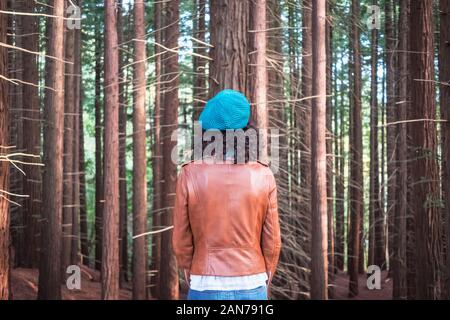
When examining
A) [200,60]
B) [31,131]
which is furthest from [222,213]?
[31,131]

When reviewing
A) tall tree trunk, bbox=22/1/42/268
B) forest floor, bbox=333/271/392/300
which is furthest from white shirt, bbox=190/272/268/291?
forest floor, bbox=333/271/392/300

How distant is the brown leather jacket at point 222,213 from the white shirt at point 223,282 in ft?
0.11

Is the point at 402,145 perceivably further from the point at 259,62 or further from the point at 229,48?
the point at 229,48

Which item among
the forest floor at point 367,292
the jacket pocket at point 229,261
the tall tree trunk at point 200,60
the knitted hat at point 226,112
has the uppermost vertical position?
the tall tree trunk at point 200,60

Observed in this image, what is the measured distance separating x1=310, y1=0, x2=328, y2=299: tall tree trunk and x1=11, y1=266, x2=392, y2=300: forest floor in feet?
6.11

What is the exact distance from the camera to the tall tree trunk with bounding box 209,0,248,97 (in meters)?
6.52

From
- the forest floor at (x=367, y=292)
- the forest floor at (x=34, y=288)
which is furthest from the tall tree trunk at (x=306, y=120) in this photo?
the forest floor at (x=34, y=288)

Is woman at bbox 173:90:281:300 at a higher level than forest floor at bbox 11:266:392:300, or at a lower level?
higher

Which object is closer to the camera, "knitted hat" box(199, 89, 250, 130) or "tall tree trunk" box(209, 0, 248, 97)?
"knitted hat" box(199, 89, 250, 130)

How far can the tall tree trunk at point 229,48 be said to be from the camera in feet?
21.4

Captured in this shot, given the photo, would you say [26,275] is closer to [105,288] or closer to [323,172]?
[105,288]

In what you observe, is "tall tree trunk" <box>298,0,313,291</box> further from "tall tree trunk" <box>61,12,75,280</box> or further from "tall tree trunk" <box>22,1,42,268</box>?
"tall tree trunk" <box>22,1,42,268</box>

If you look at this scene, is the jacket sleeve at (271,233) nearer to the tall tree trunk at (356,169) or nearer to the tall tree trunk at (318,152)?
the tall tree trunk at (318,152)
